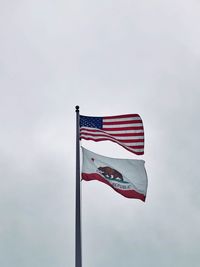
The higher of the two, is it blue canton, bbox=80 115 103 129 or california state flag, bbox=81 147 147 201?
blue canton, bbox=80 115 103 129

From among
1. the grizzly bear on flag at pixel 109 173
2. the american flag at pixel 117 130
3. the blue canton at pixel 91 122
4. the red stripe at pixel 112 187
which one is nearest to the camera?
the red stripe at pixel 112 187

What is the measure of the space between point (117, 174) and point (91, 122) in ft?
9.33

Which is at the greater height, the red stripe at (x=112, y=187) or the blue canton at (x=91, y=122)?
the blue canton at (x=91, y=122)

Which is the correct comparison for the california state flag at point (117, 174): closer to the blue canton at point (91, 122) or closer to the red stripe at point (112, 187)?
the red stripe at point (112, 187)

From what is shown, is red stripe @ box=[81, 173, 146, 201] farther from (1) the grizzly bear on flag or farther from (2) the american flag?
(2) the american flag

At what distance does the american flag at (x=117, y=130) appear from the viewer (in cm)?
2588

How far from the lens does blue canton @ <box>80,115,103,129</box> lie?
1024 inches

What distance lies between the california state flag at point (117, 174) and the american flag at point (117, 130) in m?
0.93

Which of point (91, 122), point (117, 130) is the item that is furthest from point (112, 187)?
point (91, 122)

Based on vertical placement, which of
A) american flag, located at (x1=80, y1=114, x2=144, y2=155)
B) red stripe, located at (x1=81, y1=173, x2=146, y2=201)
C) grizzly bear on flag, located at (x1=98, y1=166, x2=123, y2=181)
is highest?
american flag, located at (x1=80, y1=114, x2=144, y2=155)

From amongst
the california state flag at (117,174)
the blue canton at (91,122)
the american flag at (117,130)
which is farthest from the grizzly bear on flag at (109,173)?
the blue canton at (91,122)

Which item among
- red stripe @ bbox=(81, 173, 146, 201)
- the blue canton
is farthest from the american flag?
red stripe @ bbox=(81, 173, 146, 201)

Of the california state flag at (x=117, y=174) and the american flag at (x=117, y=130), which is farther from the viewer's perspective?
the american flag at (x=117, y=130)

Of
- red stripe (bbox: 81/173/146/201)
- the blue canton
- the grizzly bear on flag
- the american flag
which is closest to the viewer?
red stripe (bbox: 81/173/146/201)
